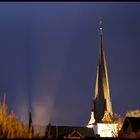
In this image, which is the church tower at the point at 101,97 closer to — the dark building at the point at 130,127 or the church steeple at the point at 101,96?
the church steeple at the point at 101,96

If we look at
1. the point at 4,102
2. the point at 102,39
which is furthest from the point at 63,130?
the point at 4,102

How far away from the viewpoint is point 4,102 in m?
23.6

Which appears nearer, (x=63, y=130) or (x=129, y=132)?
(x=129, y=132)

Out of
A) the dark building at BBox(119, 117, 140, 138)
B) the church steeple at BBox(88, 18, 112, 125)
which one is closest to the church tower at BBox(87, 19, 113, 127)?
the church steeple at BBox(88, 18, 112, 125)

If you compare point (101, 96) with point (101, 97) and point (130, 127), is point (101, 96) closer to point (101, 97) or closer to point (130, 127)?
point (101, 97)

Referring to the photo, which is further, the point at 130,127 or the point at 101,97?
the point at 101,97

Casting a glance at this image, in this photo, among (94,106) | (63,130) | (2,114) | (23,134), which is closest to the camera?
(23,134)

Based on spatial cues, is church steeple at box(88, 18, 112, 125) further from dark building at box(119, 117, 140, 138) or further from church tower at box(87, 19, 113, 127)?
dark building at box(119, 117, 140, 138)

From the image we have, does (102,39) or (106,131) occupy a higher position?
(102,39)

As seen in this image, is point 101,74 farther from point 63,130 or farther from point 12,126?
point 12,126

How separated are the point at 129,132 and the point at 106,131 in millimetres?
46057

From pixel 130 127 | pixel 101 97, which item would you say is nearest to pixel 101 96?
pixel 101 97

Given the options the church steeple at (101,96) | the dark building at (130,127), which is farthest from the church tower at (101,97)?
the dark building at (130,127)

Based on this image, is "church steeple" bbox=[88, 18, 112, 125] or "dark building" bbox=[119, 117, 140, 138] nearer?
"dark building" bbox=[119, 117, 140, 138]
